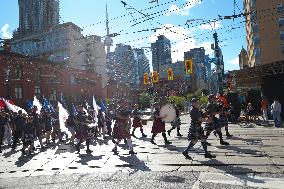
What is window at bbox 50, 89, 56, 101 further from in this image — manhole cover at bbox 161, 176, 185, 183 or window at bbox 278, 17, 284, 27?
manhole cover at bbox 161, 176, 185, 183

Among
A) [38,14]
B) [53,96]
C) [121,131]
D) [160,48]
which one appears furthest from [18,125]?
[38,14]

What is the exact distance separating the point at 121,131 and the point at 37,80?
4192 cm

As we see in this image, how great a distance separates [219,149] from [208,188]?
461cm

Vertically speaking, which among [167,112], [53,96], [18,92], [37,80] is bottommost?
[167,112]

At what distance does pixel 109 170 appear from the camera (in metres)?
9.18

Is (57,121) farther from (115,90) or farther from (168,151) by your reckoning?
(115,90)

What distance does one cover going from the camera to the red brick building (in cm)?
4412

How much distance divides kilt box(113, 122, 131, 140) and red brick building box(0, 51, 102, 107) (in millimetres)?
35198

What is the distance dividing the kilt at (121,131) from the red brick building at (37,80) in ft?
115

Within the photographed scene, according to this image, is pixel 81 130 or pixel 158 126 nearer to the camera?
pixel 81 130

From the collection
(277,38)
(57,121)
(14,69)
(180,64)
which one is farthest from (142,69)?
(57,121)

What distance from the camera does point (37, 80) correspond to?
50438mm

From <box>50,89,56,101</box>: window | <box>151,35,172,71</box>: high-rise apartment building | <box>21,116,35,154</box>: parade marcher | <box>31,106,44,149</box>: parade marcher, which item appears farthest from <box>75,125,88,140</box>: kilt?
<box>50,89,56,101</box>: window

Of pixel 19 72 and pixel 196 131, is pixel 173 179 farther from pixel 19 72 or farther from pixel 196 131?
pixel 19 72
